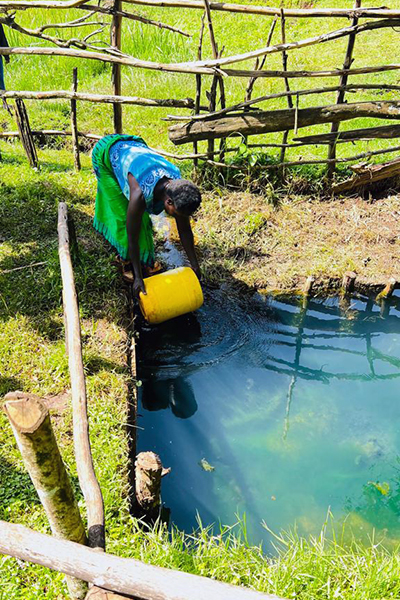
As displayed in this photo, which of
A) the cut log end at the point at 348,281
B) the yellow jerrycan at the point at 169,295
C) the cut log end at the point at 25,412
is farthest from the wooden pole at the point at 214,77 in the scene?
the cut log end at the point at 25,412

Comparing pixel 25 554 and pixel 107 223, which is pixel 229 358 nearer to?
pixel 107 223

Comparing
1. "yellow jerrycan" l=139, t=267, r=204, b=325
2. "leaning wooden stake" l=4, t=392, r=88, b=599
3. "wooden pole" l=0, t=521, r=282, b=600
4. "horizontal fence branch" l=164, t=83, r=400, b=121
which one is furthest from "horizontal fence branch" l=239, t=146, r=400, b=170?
"wooden pole" l=0, t=521, r=282, b=600

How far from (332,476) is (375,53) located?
8.33m

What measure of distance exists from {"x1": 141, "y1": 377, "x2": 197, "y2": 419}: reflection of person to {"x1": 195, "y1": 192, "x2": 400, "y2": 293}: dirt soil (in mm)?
1301

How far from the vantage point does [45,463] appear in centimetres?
186

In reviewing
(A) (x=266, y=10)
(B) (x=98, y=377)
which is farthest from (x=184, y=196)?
(A) (x=266, y=10)

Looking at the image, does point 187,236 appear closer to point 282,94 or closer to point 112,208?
point 112,208

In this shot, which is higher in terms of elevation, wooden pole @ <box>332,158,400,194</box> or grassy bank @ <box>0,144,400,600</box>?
wooden pole @ <box>332,158,400,194</box>

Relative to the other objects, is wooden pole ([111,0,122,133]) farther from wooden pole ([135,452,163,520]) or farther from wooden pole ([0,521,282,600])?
wooden pole ([0,521,282,600])

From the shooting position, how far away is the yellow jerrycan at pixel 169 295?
398cm

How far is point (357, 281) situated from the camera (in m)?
4.95

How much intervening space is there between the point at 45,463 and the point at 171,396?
2.20 m

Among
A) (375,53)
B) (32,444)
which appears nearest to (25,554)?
(32,444)

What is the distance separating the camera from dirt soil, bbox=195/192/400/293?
198 inches
